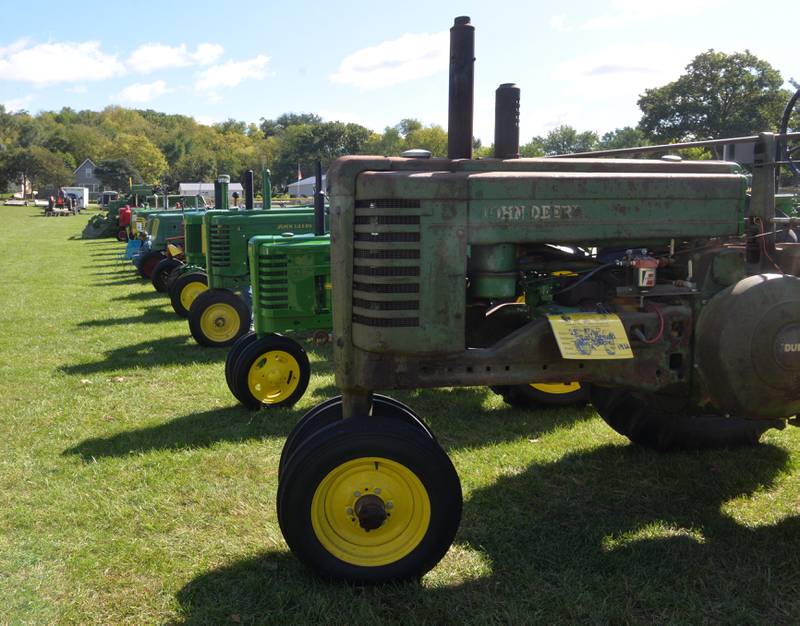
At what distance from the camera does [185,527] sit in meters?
3.72

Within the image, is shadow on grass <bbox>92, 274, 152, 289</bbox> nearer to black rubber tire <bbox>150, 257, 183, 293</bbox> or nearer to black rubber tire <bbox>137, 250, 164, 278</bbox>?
black rubber tire <bbox>137, 250, 164, 278</bbox>

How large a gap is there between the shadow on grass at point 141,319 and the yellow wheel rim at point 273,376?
4985 mm

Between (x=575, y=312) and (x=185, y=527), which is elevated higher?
(x=575, y=312)

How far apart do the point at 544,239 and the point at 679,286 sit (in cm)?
76

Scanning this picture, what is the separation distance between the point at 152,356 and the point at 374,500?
18.7 ft

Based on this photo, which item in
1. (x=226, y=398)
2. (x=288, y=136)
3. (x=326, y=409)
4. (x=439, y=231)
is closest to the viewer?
(x=439, y=231)

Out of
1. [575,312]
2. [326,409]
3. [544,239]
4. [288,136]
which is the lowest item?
[326,409]

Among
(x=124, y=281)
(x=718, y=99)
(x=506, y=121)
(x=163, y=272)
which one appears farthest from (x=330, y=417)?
(x=718, y=99)

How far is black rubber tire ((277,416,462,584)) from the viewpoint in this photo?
291 centimetres

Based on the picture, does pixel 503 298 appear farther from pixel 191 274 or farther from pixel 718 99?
pixel 718 99

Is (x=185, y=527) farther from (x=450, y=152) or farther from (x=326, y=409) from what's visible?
(x=450, y=152)

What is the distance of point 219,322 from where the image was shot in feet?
27.6

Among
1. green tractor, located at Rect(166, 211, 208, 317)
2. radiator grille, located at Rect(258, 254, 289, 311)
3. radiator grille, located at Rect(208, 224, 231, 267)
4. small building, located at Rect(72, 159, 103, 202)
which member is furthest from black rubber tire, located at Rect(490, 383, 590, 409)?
small building, located at Rect(72, 159, 103, 202)

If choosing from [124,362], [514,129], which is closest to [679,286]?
[514,129]
